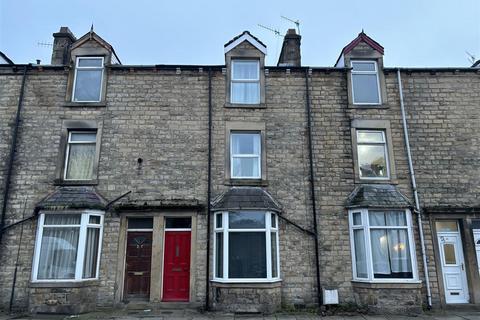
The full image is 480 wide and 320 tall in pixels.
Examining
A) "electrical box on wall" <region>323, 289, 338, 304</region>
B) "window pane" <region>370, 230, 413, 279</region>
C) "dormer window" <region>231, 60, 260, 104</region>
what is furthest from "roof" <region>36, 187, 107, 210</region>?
"window pane" <region>370, 230, 413, 279</region>

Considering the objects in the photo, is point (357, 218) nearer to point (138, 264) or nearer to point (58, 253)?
point (138, 264)

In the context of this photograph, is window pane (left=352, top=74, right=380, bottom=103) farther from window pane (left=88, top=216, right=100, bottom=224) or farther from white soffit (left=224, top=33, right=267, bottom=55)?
window pane (left=88, top=216, right=100, bottom=224)

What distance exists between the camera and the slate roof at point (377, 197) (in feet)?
35.3

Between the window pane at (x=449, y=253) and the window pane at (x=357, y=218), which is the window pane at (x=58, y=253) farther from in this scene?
the window pane at (x=449, y=253)

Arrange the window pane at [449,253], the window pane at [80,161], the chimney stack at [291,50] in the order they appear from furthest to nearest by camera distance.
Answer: the chimney stack at [291,50]
the window pane at [80,161]
the window pane at [449,253]

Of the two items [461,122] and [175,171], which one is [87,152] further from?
[461,122]

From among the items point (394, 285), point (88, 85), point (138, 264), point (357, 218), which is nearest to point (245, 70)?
point (88, 85)

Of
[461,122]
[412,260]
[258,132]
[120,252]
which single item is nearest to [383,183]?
[412,260]

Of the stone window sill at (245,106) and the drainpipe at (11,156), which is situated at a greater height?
the stone window sill at (245,106)

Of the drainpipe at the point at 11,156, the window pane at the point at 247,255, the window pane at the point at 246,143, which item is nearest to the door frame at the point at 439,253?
the window pane at the point at 247,255

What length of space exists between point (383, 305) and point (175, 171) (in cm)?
744

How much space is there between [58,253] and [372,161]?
10400 mm

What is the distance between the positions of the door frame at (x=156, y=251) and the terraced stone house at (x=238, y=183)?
46mm

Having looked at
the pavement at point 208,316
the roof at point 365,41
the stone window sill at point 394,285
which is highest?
the roof at point 365,41
